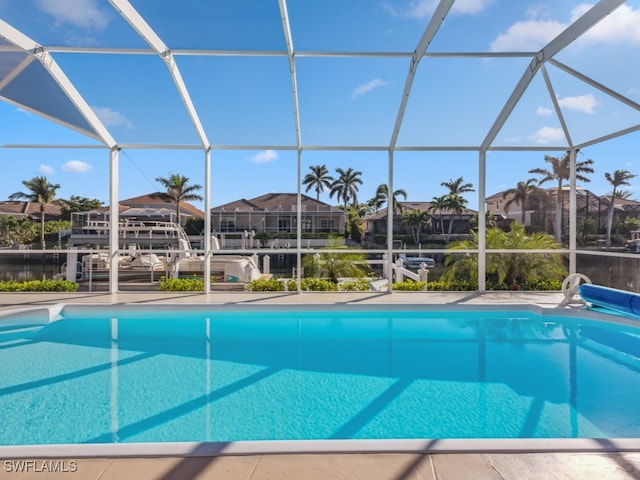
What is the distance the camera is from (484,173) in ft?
25.5

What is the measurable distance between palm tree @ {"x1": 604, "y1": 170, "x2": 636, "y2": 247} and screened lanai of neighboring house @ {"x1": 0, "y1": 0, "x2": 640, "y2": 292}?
0.07 metres

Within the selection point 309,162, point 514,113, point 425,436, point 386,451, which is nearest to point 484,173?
point 514,113

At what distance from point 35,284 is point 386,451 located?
836 centimetres

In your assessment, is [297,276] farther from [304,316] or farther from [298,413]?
[298,413]

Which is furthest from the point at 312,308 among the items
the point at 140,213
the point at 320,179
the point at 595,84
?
the point at 140,213

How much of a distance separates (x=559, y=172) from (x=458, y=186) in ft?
6.99

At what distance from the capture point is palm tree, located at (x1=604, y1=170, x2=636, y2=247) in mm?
6811

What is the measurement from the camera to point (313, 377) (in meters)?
4.18

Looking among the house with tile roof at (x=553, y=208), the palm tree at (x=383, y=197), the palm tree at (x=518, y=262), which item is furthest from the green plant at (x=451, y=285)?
the palm tree at (x=383, y=197)

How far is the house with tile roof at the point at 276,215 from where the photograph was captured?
8.70 m

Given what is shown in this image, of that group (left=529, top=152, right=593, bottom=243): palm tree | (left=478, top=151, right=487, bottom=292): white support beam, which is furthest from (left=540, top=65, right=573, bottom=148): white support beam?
(left=478, top=151, right=487, bottom=292): white support beam

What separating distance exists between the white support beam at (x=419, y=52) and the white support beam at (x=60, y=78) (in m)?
5.09

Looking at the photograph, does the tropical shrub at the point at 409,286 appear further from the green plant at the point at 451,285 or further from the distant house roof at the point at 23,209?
the distant house roof at the point at 23,209

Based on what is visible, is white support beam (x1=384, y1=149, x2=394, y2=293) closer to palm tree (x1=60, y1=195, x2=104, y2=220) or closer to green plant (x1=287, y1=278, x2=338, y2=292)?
green plant (x1=287, y1=278, x2=338, y2=292)
